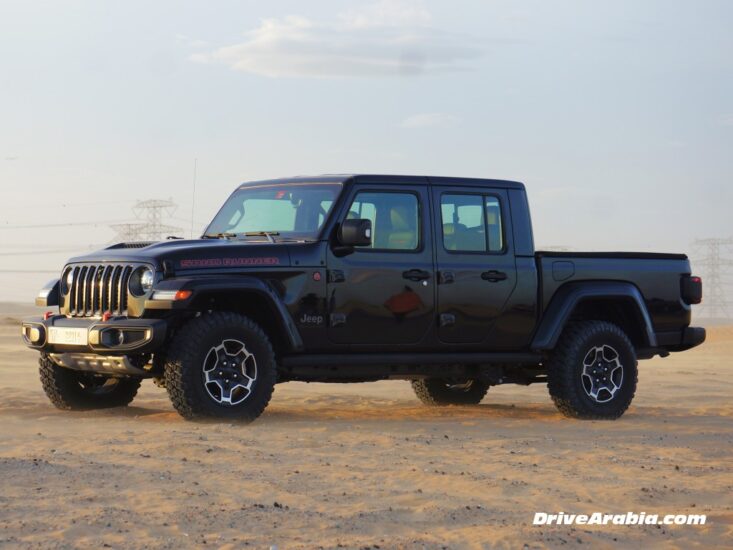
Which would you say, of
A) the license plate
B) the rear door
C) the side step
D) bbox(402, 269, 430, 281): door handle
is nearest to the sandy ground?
the side step

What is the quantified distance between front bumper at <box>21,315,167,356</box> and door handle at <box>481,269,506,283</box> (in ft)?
9.42

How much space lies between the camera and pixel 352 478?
25.9 feet

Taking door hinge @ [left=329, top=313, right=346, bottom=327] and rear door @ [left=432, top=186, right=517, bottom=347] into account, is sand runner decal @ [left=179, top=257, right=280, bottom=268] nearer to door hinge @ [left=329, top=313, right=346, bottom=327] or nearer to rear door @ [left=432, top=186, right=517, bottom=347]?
door hinge @ [left=329, top=313, right=346, bottom=327]

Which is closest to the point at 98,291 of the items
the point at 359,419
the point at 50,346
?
the point at 50,346

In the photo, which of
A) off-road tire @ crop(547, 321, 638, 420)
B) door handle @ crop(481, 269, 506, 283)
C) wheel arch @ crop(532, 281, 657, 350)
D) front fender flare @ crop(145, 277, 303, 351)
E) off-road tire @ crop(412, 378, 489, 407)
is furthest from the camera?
off-road tire @ crop(412, 378, 489, 407)

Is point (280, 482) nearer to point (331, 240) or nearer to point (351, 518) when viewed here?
point (351, 518)

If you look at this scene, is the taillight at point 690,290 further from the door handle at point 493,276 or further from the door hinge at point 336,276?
the door hinge at point 336,276

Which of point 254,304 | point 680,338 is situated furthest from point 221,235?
point 680,338

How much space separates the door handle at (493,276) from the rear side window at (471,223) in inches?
7.9

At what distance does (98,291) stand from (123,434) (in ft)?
5.11

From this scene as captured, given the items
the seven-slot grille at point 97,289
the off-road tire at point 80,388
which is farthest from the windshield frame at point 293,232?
the off-road tire at point 80,388

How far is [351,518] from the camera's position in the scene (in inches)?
265

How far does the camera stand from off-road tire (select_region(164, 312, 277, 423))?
1021cm

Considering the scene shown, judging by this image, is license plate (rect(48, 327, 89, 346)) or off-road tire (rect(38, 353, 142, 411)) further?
off-road tire (rect(38, 353, 142, 411))
